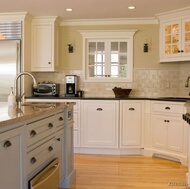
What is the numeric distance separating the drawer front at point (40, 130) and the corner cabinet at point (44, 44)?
107 inches

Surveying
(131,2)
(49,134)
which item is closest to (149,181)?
(49,134)

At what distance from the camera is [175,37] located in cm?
504

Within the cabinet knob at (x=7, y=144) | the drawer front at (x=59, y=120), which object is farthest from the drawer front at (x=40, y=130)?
the cabinet knob at (x=7, y=144)

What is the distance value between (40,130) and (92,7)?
9.09ft

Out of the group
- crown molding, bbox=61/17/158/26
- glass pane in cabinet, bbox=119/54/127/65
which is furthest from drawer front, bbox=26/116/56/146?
crown molding, bbox=61/17/158/26

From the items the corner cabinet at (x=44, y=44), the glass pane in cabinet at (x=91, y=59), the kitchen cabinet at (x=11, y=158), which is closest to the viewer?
the kitchen cabinet at (x=11, y=158)

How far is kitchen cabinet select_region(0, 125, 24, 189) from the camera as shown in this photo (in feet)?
A: 6.22

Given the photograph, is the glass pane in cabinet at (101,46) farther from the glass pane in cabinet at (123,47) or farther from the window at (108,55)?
the glass pane in cabinet at (123,47)

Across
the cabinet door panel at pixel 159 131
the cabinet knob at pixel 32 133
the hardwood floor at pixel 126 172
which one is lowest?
the hardwood floor at pixel 126 172

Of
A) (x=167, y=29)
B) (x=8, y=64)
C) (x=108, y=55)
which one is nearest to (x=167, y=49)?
(x=167, y=29)

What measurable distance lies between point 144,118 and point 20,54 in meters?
2.34

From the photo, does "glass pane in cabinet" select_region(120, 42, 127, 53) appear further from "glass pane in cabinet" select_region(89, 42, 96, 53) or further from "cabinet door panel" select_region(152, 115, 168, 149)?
"cabinet door panel" select_region(152, 115, 168, 149)

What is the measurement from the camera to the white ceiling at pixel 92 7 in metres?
4.50

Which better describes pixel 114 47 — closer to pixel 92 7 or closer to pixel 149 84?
pixel 149 84
